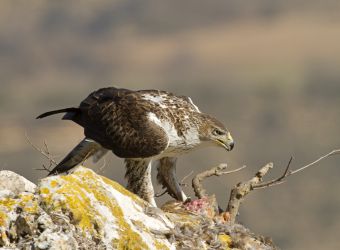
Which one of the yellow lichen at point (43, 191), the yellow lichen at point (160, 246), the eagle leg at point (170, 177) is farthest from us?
the eagle leg at point (170, 177)

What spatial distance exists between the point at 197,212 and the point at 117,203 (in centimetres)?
198

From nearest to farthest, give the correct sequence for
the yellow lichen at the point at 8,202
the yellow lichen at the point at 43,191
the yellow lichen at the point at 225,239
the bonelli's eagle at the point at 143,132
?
the yellow lichen at the point at 8,202 → the yellow lichen at the point at 43,191 → the yellow lichen at the point at 225,239 → the bonelli's eagle at the point at 143,132

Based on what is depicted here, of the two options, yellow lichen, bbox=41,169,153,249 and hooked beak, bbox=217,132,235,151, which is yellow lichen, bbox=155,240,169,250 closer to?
yellow lichen, bbox=41,169,153,249

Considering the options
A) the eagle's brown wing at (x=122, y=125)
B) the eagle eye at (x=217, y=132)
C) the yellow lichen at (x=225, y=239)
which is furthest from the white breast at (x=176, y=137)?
the yellow lichen at (x=225, y=239)

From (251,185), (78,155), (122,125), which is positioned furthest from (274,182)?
(78,155)

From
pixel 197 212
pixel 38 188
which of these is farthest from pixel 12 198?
pixel 197 212

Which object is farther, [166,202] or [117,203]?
[166,202]

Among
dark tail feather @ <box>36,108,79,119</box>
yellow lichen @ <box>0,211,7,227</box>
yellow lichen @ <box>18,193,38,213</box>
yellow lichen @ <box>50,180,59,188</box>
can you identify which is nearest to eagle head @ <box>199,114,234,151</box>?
dark tail feather @ <box>36,108,79,119</box>

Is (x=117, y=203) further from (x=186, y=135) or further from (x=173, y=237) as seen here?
(x=186, y=135)

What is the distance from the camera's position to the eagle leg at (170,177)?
12.0 meters

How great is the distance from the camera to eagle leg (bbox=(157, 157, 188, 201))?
39.4ft

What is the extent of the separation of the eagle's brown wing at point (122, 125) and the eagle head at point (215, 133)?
2.36ft

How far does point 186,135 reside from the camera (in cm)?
1170

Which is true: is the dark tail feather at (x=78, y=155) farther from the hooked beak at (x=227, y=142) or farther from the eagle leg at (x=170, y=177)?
the hooked beak at (x=227, y=142)
